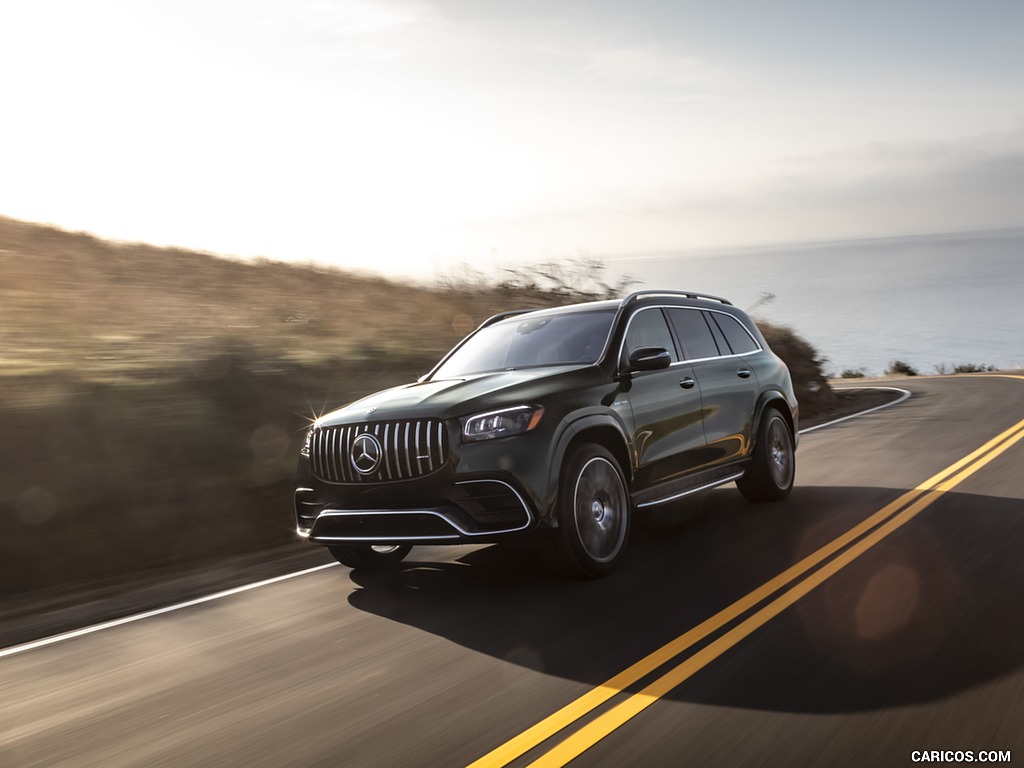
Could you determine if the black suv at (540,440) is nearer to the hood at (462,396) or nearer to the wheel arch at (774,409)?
the hood at (462,396)

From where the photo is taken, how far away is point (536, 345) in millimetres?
7316

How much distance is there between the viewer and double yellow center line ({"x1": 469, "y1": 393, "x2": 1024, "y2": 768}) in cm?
364

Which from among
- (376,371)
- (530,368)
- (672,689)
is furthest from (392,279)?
(672,689)

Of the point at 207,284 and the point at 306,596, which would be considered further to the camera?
the point at 207,284

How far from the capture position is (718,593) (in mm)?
5688

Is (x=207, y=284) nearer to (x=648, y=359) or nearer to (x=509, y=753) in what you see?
(x=648, y=359)

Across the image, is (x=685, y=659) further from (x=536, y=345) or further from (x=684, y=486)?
(x=536, y=345)

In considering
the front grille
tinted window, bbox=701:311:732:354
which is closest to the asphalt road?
the front grille

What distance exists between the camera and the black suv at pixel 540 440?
576cm

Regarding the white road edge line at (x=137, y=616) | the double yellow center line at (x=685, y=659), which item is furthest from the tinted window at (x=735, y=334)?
the white road edge line at (x=137, y=616)

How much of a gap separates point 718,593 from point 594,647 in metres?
1.20

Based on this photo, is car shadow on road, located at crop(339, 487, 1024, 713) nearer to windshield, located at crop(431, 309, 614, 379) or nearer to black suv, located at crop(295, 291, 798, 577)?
black suv, located at crop(295, 291, 798, 577)

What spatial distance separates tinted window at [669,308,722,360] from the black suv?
2 centimetres

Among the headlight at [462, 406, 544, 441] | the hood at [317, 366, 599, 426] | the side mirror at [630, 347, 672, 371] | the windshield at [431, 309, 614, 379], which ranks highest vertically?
the windshield at [431, 309, 614, 379]
